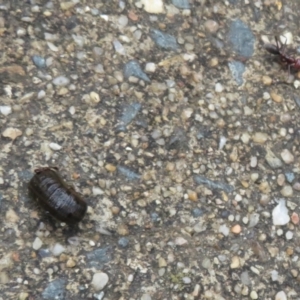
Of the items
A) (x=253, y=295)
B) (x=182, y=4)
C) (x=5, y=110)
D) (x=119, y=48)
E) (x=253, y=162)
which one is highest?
(x=182, y=4)

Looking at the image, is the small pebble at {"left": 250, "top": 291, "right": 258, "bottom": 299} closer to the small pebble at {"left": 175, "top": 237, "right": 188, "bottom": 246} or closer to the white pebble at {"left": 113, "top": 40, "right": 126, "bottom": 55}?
the small pebble at {"left": 175, "top": 237, "right": 188, "bottom": 246}

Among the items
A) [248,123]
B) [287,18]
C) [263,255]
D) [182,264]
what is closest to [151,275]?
[182,264]

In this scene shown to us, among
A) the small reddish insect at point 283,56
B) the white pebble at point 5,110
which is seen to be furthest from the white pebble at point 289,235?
the white pebble at point 5,110

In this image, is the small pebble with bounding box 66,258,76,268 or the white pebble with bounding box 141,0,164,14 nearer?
the small pebble with bounding box 66,258,76,268

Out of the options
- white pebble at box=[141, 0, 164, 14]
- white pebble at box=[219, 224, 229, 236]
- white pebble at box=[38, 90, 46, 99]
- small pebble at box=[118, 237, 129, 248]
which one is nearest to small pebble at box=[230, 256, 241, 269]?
white pebble at box=[219, 224, 229, 236]

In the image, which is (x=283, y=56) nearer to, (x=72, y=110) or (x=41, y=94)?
(x=72, y=110)

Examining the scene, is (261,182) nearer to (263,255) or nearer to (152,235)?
(263,255)

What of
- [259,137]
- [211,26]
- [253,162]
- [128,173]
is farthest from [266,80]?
[128,173]
